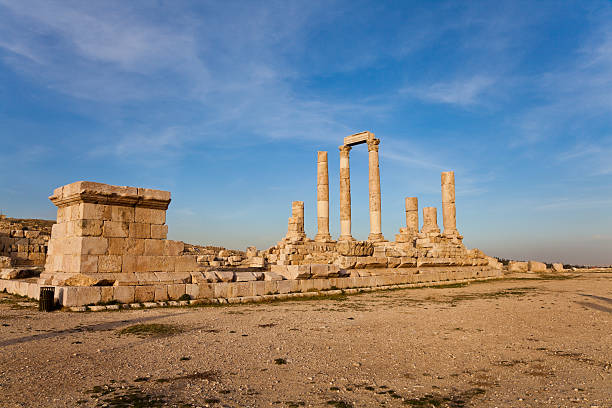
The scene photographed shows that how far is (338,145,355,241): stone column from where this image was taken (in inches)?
1032

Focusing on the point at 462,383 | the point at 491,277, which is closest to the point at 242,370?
the point at 462,383

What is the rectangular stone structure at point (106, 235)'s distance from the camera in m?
8.59

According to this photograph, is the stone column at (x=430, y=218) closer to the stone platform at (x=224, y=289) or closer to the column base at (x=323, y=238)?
the column base at (x=323, y=238)

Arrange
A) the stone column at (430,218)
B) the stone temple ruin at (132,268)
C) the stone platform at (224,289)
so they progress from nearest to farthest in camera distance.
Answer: the stone platform at (224,289) → the stone temple ruin at (132,268) → the stone column at (430,218)

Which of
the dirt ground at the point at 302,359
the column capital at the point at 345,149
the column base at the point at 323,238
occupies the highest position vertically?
the column capital at the point at 345,149

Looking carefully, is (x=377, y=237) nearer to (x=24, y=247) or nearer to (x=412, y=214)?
(x=412, y=214)

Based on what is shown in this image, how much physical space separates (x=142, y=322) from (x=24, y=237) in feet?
62.1

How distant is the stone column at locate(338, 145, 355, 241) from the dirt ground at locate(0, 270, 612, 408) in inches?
720

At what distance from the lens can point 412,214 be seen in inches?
1136

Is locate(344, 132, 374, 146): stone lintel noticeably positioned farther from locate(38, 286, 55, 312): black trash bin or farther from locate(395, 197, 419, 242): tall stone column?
locate(38, 286, 55, 312): black trash bin

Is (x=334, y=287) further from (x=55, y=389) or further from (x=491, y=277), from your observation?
(x=491, y=277)

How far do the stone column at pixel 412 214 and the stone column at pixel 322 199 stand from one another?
639 cm

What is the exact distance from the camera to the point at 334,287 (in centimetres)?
1245

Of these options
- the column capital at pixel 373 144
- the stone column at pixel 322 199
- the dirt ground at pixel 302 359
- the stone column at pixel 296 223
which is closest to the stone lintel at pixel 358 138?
the column capital at pixel 373 144
